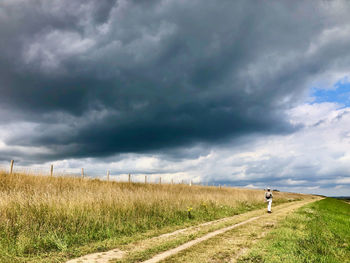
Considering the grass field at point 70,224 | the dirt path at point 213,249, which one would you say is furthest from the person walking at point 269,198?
the dirt path at point 213,249

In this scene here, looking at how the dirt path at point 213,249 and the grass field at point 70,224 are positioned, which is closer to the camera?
the dirt path at point 213,249

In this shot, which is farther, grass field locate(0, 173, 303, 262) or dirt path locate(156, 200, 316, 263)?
grass field locate(0, 173, 303, 262)

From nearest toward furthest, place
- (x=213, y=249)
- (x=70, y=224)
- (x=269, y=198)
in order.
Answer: (x=213, y=249)
(x=70, y=224)
(x=269, y=198)

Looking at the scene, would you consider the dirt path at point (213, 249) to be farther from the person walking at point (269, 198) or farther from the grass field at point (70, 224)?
→ the person walking at point (269, 198)

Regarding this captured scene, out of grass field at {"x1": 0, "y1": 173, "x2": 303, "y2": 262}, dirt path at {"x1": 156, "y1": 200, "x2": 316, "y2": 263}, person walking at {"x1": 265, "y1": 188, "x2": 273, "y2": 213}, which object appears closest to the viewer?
dirt path at {"x1": 156, "y1": 200, "x2": 316, "y2": 263}

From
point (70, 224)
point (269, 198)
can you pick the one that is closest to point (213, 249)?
point (70, 224)

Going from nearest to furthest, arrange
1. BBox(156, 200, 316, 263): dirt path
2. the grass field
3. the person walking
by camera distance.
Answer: BBox(156, 200, 316, 263): dirt path, the grass field, the person walking

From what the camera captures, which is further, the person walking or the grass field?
the person walking

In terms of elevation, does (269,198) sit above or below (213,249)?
above

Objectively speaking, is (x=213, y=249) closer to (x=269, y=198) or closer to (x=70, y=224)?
(x=70, y=224)

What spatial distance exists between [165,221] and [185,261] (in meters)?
6.93

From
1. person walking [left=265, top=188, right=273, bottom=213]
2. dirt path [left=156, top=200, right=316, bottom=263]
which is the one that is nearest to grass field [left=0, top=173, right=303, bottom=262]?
dirt path [left=156, top=200, right=316, bottom=263]

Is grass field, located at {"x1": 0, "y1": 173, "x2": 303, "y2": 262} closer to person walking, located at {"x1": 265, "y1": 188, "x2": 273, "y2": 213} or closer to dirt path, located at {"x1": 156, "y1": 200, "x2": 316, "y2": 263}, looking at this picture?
dirt path, located at {"x1": 156, "y1": 200, "x2": 316, "y2": 263}

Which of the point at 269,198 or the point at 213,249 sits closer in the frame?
the point at 213,249
